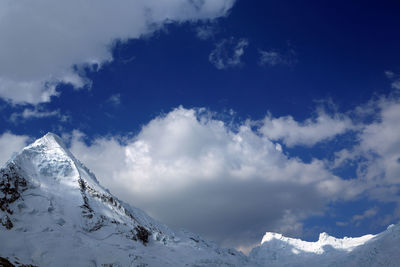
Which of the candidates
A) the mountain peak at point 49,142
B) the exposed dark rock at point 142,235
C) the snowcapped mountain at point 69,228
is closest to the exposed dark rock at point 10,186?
the snowcapped mountain at point 69,228

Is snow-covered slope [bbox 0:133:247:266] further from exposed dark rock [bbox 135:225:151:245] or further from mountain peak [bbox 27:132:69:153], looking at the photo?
exposed dark rock [bbox 135:225:151:245]

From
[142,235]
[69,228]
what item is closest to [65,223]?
[69,228]

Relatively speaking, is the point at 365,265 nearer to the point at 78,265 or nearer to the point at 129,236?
the point at 129,236

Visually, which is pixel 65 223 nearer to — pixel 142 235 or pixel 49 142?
pixel 142 235

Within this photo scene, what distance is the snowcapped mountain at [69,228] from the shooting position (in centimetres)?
11162

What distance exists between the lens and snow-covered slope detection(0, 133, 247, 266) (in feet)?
365

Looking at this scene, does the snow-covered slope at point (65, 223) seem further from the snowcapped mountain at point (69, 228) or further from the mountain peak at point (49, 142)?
the mountain peak at point (49, 142)

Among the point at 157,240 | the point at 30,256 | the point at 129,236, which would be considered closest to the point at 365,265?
the point at 157,240

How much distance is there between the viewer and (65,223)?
132125 millimetres

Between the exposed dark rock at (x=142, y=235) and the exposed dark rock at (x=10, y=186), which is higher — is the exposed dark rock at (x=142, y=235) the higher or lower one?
the lower one

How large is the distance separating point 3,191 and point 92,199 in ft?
135

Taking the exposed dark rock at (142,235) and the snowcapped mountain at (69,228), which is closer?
the snowcapped mountain at (69,228)

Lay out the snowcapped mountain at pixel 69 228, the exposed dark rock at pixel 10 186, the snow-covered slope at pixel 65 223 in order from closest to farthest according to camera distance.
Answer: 1. the snow-covered slope at pixel 65 223
2. the snowcapped mountain at pixel 69 228
3. the exposed dark rock at pixel 10 186

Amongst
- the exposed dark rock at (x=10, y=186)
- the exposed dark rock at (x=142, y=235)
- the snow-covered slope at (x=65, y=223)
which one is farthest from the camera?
the exposed dark rock at (x=142, y=235)
